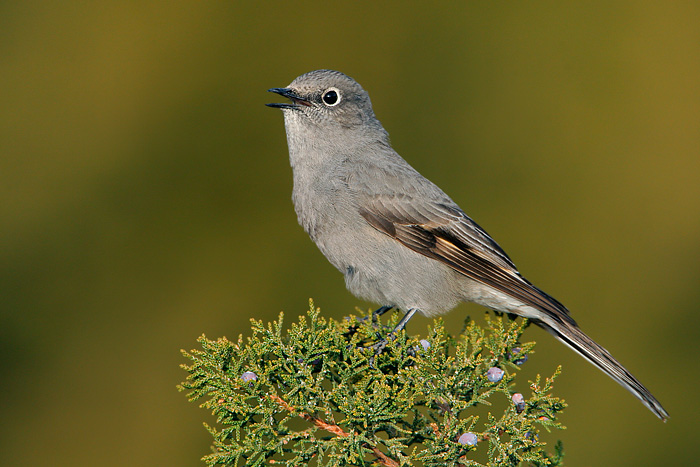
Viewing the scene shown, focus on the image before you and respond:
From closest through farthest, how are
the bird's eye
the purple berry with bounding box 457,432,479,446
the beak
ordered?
the purple berry with bounding box 457,432,479,446, the beak, the bird's eye

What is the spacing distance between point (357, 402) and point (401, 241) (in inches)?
Answer: 60.7

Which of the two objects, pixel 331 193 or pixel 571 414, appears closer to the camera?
pixel 331 193

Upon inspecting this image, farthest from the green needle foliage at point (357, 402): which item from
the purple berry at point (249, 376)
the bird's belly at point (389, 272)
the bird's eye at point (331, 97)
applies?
the bird's eye at point (331, 97)

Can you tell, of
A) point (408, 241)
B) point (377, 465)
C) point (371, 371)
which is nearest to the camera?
point (377, 465)

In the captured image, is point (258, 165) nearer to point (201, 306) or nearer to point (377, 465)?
point (201, 306)

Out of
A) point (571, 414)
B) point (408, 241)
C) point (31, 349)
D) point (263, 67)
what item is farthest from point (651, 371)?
point (31, 349)

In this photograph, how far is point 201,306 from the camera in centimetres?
509

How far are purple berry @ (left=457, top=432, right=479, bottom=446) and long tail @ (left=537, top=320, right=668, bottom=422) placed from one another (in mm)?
1359

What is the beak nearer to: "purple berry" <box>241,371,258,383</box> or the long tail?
"purple berry" <box>241,371,258,383</box>

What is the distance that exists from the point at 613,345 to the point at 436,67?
9.07 ft

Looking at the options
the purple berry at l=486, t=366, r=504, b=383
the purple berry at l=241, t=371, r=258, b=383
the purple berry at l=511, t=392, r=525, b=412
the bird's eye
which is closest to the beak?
the bird's eye

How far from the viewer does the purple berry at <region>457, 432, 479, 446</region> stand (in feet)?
8.12

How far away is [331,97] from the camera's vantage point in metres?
4.27

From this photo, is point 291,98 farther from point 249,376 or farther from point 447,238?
point 249,376
